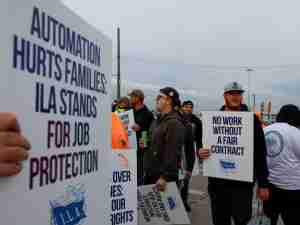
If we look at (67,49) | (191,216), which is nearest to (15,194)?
(67,49)

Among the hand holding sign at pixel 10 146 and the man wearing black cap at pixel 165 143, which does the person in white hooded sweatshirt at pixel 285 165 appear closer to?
the man wearing black cap at pixel 165 143

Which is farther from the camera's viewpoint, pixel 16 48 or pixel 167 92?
pixel 167 92

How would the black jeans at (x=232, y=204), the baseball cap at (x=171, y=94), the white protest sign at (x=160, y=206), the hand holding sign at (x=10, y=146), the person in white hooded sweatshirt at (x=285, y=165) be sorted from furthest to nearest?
the baseball cap at (x=171, y=94) → the white protest sign at (x=160, y=206) → the person in white hooded sweatshirt at (x=285, y=165) → the black jeans at (x=232, y=204) → the hand holding sign at (x=10, y=146)

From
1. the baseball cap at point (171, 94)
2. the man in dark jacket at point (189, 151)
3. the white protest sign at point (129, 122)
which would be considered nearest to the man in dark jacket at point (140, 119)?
the white protest sign at point (129, 122)

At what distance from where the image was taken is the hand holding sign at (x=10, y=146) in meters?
1.09

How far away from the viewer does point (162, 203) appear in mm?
4074

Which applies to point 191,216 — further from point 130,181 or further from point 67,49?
point 67,49

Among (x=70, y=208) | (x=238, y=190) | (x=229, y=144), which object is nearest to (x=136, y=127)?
(x=229, y=144)

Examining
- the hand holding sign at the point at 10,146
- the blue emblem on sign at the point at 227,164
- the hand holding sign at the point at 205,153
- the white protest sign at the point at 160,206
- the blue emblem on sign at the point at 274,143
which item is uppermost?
the hand holding sign at the point at 10,146

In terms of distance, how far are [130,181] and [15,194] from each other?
7.56ft

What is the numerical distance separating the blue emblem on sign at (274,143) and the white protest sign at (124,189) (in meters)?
1.40

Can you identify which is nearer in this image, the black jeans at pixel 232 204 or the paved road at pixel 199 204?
the black jeans at pixel 232 204

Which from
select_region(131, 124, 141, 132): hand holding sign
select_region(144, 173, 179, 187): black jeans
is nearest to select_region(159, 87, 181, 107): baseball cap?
select_region(144, 173, 179, 187): black jeans

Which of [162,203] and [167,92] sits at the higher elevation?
[167,92]
